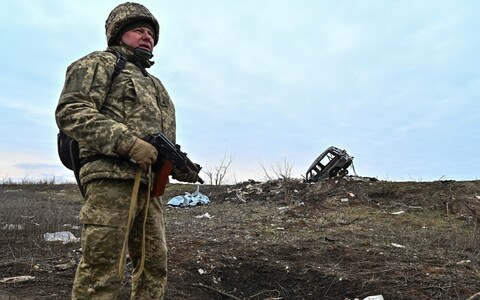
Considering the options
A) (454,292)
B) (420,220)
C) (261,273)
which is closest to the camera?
(454,292)

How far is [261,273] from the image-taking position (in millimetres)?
4387

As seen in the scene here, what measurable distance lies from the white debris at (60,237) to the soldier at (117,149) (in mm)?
2987

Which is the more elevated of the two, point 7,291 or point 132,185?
point 132,185

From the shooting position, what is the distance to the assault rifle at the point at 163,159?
2.24 m

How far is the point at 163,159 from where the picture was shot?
2.29m

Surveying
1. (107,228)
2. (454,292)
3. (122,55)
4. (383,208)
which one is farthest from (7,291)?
(383,208)

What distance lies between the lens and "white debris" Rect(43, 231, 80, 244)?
5.04 meters

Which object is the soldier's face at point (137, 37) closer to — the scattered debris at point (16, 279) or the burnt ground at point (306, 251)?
the burnt ground at point (306, 251)

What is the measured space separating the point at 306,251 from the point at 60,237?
9.69ft

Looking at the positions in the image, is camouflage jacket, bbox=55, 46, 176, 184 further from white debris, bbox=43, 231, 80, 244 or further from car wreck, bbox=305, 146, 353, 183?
car wreck, bbox=305, 146, 353, 183

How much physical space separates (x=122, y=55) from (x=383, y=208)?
731 cm

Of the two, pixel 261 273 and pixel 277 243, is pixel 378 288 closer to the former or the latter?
pixel 261 273

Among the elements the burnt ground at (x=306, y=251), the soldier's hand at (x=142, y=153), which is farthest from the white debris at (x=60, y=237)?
the soldier's hand at (x=142, y=153)

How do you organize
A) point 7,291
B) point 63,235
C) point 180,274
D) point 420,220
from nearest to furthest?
1. point 7,291
2. point 180,274
3. point 63,235
4. point 420,220
